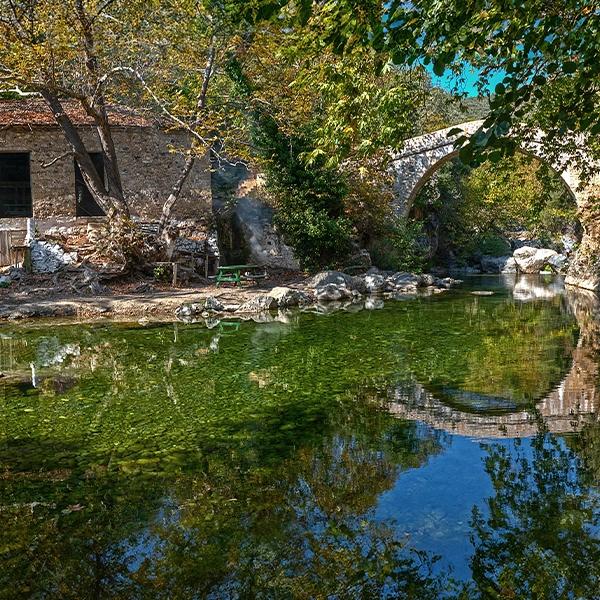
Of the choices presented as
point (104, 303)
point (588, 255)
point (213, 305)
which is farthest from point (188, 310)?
point (588, 255)

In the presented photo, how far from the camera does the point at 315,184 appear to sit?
17.6 metres

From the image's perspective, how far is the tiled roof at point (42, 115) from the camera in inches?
709

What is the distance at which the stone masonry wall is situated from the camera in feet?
60.3

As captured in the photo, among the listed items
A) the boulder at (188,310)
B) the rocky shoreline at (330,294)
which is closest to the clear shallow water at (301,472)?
the boulder at (188,310)

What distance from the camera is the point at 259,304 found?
44.8ft

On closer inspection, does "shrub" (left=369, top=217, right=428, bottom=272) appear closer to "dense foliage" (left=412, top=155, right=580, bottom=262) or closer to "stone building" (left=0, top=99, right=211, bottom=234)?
"dense foliage" (left=412, top=155, right=580, bottom=262)

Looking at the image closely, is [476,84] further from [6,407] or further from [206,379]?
[6,407]

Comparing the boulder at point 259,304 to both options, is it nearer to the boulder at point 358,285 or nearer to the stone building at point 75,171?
the boulder at point 358,285

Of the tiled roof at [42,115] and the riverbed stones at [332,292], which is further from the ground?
the tiled roof at [42,115]

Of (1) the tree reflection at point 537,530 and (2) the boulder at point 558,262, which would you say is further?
(2) the boulder at point 558,262

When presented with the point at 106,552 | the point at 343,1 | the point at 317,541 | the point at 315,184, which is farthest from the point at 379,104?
the point at 315,184

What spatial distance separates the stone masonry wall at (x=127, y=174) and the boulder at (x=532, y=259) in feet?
44.6

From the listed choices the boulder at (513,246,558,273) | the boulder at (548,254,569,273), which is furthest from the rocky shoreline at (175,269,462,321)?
the boulder at (513,246,558,273)

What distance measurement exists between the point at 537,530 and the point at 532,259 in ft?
76.8
